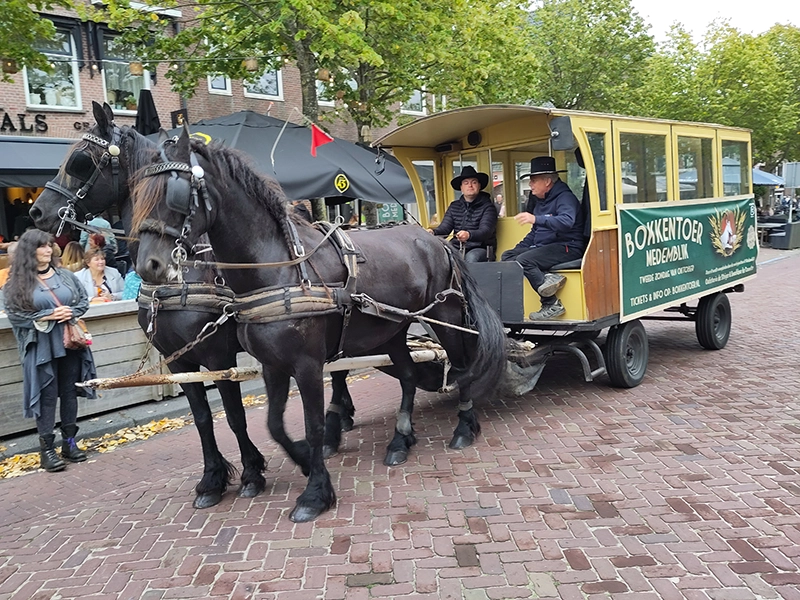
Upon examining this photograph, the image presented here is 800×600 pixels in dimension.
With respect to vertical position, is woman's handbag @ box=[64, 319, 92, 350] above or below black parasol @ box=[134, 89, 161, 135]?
below

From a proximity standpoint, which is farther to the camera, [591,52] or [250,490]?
[591,52]

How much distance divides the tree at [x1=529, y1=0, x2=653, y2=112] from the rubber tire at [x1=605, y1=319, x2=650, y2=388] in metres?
18.6

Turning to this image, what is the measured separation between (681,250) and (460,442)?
339cm

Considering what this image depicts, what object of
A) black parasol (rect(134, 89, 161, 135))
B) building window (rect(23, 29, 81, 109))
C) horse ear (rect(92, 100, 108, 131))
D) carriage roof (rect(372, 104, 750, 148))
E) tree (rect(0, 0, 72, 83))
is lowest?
horse ear (rect(92, 100, 108, 131))

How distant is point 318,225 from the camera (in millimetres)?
4430

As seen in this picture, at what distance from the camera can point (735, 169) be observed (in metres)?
7.89

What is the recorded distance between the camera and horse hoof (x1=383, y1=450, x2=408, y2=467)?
471cm

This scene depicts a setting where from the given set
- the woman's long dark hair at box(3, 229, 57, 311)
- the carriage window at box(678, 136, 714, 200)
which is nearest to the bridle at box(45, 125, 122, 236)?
the woman's long dark hair at box(3, 229, 57, 311)

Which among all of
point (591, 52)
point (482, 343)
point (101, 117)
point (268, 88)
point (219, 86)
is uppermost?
point (591, 52)

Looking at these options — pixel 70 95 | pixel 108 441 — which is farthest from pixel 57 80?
pixel 108 441

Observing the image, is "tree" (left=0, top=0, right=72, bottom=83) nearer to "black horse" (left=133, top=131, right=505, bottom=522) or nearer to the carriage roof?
the carriage roof

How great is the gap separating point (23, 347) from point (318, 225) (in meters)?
2.63

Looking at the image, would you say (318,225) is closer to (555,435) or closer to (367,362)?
(367,362)

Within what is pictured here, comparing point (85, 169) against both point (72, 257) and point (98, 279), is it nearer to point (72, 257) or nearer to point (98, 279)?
point (72, 257)
